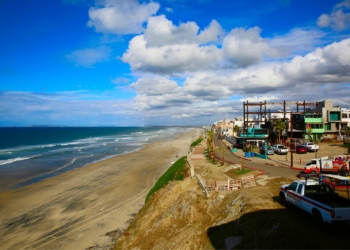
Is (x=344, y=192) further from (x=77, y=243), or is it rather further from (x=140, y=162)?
(x=140, y=162)

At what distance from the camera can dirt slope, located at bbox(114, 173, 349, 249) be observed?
10.2 meters

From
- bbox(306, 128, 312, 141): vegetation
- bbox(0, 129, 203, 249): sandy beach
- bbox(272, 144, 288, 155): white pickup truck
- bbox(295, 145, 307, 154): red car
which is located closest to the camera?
bbox(0, 129, 203, 249): sandy beach

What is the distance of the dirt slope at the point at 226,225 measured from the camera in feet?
33.6

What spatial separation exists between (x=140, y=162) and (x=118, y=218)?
31.2 m

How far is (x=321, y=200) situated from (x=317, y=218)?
91 centimetres

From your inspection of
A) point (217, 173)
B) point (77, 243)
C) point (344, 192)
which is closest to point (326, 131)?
point (217, 173)

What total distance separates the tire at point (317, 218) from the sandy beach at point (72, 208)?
48.4 feet

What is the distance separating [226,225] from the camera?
13891mm

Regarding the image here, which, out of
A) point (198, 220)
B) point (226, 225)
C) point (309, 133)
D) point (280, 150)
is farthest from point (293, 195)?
point (309, 133)

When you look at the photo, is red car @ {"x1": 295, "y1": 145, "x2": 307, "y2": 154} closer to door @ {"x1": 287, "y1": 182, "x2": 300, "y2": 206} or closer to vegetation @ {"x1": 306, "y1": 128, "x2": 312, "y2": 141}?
vegetation @ {"x1": 306, "y1": 128, "x2": 312, "y2": 141}

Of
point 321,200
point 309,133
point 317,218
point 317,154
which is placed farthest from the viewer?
point 309,133

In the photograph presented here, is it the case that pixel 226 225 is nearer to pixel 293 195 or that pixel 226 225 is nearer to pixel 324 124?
pixel 293 195

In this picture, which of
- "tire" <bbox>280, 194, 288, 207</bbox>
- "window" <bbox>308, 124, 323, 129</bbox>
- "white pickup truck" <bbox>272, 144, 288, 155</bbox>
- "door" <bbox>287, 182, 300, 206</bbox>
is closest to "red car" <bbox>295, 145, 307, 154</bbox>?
"white pickup truck" <bbox>272, 144, 288, 155</bbox>

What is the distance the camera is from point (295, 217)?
12.4m
